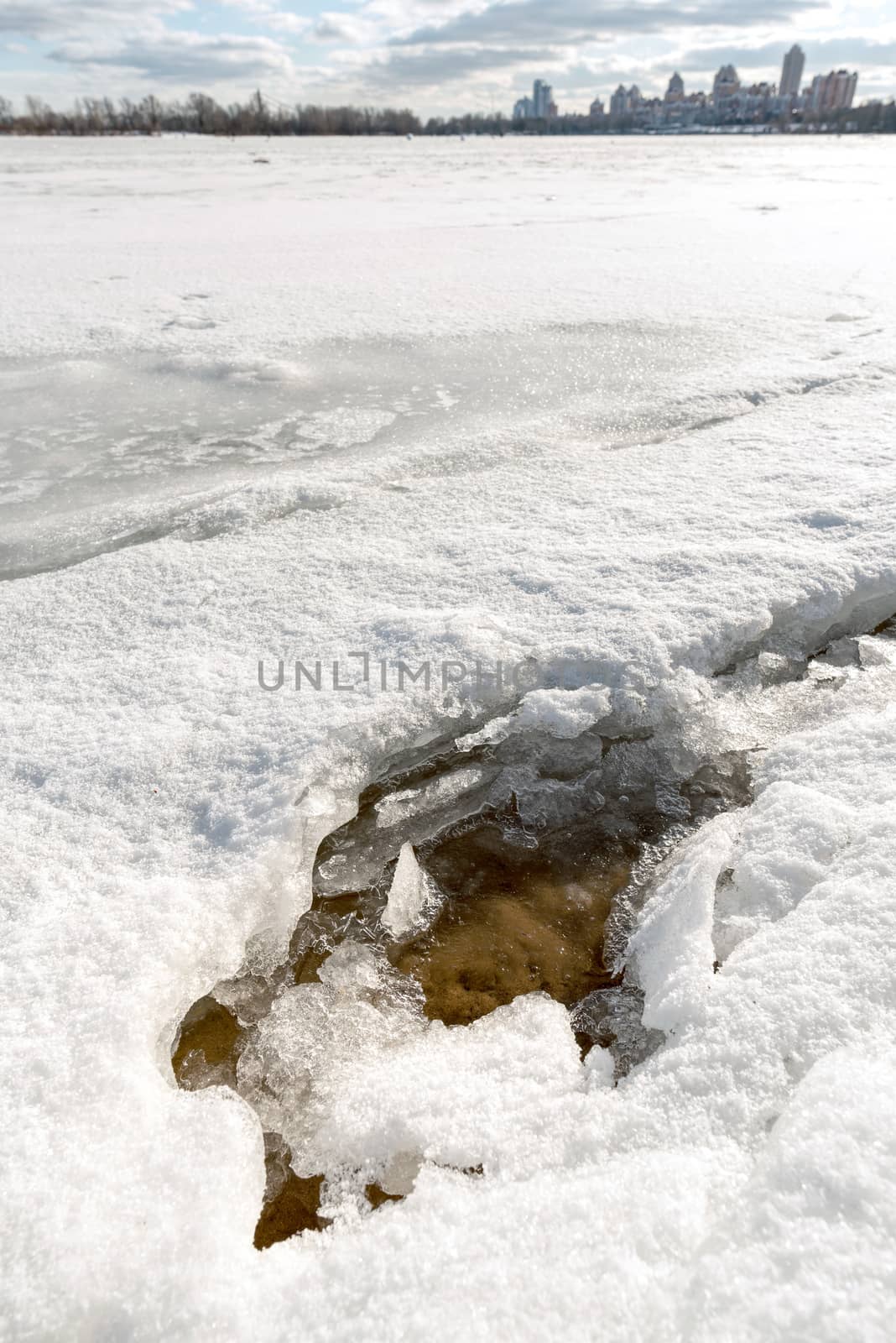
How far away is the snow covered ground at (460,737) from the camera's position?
972 millimetres

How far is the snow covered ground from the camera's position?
3.19 feet

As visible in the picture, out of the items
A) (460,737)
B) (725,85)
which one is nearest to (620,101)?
(725,85)

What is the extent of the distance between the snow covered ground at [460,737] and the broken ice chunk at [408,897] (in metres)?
0.21

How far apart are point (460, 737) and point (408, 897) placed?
468 millimetres

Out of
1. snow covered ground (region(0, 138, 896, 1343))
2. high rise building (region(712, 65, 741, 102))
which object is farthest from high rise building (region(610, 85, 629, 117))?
snow covered ground (region(0, 138, 896, 1343))

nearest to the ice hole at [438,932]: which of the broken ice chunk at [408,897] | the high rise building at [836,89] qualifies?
the broken ice chunk at [408,897]

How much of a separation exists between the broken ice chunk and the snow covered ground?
0.21 m

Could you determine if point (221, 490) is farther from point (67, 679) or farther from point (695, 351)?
point (695, 351)

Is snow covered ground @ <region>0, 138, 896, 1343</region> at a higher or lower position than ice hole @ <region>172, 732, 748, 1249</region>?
higher

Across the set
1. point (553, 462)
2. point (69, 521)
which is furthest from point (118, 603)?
point (553, 462)

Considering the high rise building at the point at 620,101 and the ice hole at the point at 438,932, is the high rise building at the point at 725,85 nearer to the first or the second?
the high rise building at the point at 620,101

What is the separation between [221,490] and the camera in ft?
10.2

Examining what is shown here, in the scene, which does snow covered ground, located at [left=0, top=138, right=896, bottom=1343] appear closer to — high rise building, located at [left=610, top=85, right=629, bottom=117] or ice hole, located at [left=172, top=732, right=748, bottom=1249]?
ice hole, located at [left=172, top=732, right=748, bottom=1249]

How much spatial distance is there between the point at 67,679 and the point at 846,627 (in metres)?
2.43
